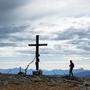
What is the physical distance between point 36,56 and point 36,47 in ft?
3.82

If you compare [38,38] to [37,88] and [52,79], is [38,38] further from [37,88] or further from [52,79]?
[37,88]

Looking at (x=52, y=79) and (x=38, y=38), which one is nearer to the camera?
(x=52, y=79)

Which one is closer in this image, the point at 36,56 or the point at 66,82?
the point at 66,82

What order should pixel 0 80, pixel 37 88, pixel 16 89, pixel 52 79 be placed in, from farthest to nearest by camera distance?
1. pixel 52 79
2. pixel 0 80
3. pixel 37 88
4. pixel 16 89

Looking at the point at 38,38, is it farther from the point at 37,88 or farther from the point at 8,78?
the point at 37,88

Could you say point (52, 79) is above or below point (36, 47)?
below

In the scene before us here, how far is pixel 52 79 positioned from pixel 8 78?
16.4 feet

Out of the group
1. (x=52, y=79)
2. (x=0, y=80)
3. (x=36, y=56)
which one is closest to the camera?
(x=0, y=80)

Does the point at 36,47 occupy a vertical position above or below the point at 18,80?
above

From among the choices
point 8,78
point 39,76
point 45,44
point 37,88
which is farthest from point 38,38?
point 37,88

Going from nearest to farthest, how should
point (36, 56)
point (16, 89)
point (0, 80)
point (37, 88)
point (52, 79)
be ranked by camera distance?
point (16, 89)
point (37, 88)
point (0, 80)
point (52, 79)
point (36, 56)

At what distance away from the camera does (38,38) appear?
47.0 meters

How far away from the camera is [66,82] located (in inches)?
1587

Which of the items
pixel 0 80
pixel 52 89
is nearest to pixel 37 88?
pixel 52 89
